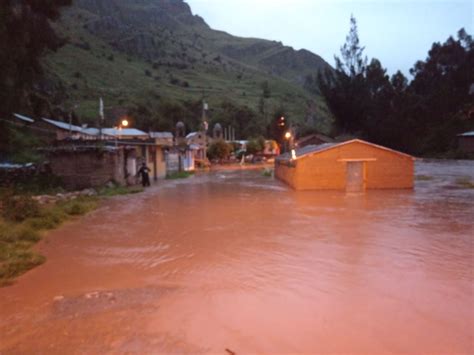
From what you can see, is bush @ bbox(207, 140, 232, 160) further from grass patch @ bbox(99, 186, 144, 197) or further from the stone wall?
the stone wall

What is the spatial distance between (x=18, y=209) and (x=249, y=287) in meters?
8.68

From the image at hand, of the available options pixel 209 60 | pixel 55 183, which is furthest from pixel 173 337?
pixel 209 60

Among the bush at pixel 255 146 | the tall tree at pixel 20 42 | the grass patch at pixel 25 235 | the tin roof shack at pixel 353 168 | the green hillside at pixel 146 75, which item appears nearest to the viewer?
the grass patch at pixel 25 235

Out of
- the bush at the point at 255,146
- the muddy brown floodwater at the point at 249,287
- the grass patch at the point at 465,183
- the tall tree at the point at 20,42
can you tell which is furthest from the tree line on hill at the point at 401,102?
the muddy brown floodwater at the point at 249,287

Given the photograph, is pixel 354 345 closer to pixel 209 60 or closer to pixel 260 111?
pixel 260 111

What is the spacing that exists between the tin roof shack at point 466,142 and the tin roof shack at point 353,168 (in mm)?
27586

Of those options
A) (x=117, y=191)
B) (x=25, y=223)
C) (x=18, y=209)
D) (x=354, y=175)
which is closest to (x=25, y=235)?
(x=25, y=223)

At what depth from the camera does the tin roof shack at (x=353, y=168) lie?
2252cm

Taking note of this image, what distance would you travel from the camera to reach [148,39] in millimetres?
99062

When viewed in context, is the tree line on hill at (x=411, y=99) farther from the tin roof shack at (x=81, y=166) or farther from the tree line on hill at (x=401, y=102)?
the tin roof shack at (x=81, y=166)

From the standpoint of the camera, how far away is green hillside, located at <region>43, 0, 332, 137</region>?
59500 mm

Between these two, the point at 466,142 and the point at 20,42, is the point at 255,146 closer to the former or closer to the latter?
the point at 466,142

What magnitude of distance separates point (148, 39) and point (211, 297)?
98584 mm

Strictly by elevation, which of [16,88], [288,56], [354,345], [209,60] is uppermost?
[288,56]
